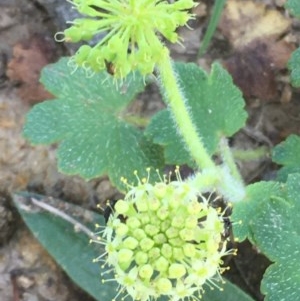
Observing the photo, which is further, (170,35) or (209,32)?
(209,32)

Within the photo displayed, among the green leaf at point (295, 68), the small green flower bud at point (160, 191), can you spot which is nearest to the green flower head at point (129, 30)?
the small green flower bud at point (160, 191)

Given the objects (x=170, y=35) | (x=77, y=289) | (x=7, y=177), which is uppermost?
(x=170, y=35)

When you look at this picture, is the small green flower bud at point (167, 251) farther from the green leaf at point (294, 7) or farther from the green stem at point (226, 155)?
the green leaf at point (294, 7)

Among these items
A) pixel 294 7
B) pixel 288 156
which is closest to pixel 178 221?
pixel 288 156

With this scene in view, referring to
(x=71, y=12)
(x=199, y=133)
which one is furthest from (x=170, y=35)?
(x=71, y=12)

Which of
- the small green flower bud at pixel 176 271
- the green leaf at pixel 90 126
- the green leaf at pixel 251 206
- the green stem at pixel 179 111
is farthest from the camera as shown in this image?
the green leaf at pixel 90 126

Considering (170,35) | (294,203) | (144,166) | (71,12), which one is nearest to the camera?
(170,35)

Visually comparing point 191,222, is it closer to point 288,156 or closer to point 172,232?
point 172,232

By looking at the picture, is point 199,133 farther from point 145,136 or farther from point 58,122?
point 58,122
